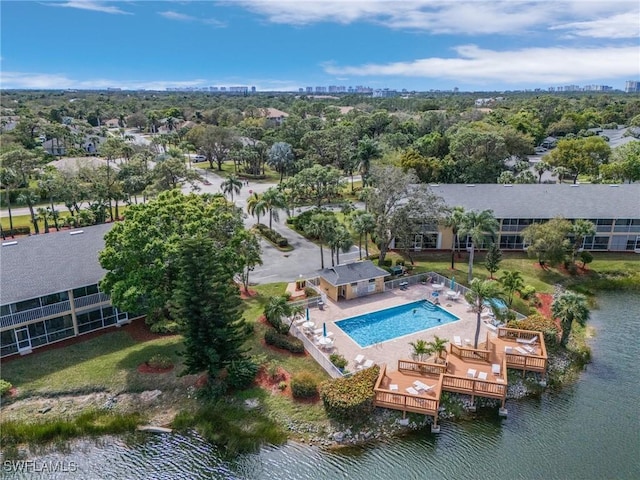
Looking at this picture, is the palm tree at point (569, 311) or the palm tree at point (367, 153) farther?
the palm tree at point (367, 153)

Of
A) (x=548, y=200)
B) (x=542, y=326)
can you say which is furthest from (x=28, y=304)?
(x=548, y=200)

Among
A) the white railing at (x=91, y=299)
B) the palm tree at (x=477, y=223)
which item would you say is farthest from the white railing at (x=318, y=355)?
the palm tree at (x=477, y=223)

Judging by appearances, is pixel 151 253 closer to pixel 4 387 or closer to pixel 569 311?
pixel 4 387

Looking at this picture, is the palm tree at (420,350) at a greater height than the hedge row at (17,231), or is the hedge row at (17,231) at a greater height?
the hedge row at (17,231)

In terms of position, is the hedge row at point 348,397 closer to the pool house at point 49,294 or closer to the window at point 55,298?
the pool house at point 49,294

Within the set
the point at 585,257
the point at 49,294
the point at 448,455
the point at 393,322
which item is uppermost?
the point at 49,294

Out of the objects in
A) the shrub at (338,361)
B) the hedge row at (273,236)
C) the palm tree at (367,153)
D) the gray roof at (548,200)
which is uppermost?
the palm tree at (367,153)
